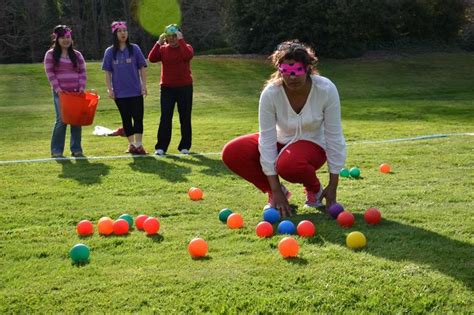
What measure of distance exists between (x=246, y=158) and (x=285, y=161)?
45cm

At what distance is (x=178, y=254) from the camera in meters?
4.10

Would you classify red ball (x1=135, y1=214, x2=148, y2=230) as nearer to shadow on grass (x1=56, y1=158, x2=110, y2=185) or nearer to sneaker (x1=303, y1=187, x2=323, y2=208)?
sneaker (x1=303, y1=187, x2=323, y2=208)

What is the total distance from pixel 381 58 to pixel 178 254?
21987mm

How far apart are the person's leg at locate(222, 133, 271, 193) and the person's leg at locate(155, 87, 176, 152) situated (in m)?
3.48

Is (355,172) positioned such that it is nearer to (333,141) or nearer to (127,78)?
(333,141)

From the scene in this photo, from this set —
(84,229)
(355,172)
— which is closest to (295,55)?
(84,229)

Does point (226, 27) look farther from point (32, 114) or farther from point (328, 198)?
point (328, 198)

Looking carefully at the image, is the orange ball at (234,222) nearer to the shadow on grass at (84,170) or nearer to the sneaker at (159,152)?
the shadow on grass at (84,170)

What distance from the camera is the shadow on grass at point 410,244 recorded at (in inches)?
145

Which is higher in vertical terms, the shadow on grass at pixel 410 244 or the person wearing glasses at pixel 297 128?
the person wearing glasses at pixel 297 128

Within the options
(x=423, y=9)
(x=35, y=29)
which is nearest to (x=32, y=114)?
(x=423, y=9)

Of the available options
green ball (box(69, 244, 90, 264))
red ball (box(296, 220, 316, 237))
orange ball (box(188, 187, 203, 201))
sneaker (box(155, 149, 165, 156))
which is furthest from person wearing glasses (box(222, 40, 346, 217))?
sneaker (box(155, 149, 165, 156))

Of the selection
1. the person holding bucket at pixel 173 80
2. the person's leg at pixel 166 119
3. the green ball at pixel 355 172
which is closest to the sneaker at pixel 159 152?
the person holding bucket at pixel 173 80

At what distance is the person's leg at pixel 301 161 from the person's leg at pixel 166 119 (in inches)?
153
